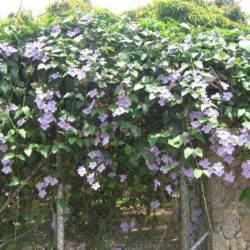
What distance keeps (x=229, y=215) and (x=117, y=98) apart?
1206 millimetres

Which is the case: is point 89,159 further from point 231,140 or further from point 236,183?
point 236,183

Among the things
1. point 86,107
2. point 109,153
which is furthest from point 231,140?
point 86,107

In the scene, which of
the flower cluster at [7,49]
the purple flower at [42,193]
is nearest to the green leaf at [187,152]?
the purple flower at [42,193]

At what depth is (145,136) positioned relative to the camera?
185cm

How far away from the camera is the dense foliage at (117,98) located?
1701 mm

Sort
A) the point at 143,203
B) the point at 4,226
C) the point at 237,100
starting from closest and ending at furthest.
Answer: the point at 237,100
the point at 4,226
the point at 143,203

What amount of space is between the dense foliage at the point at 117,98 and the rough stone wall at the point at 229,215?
1.02 feet

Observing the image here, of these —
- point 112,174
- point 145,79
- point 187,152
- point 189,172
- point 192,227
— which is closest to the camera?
point 187,152

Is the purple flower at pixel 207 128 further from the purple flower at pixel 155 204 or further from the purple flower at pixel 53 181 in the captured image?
the purple flower at pixel 53 181

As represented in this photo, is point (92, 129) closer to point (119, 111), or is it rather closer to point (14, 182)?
point (119, 111)

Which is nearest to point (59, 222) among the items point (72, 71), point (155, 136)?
point (155, 136)

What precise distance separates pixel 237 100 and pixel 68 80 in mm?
1002

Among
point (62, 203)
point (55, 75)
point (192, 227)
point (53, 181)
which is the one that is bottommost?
point (192, 227)

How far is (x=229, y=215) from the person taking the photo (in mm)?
2170
